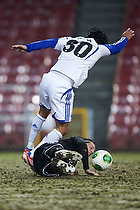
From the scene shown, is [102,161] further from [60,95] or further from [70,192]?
[70,192]

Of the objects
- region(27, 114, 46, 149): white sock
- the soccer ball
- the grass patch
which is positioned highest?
region(27, 114, 46, 149): white sock

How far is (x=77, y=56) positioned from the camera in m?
5.37

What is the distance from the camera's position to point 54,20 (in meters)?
14.6

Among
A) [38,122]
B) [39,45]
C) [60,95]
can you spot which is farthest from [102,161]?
[39,45]

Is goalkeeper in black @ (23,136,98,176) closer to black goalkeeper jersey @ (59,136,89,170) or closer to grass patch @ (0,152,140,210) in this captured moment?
black goalkeeper jersey @ (59,136,89,170)

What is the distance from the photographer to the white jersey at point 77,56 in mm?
5320

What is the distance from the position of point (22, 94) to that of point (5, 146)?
1431 millimetres

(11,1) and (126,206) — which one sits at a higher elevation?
(11,1)

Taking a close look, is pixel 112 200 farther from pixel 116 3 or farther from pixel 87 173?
pixel 116 3

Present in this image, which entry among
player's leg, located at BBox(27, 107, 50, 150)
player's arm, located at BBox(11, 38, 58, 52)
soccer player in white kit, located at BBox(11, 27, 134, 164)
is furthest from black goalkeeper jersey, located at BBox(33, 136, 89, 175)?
player's arm, located at BBox(11, 38, 58, 52)

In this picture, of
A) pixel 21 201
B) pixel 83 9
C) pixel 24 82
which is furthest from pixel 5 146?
pixel 21 201

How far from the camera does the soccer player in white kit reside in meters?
5.20

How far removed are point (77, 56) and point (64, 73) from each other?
10.8 inches

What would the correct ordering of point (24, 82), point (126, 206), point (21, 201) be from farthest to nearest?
point (24, 82) < point (21, 201) < point (126, 206)
